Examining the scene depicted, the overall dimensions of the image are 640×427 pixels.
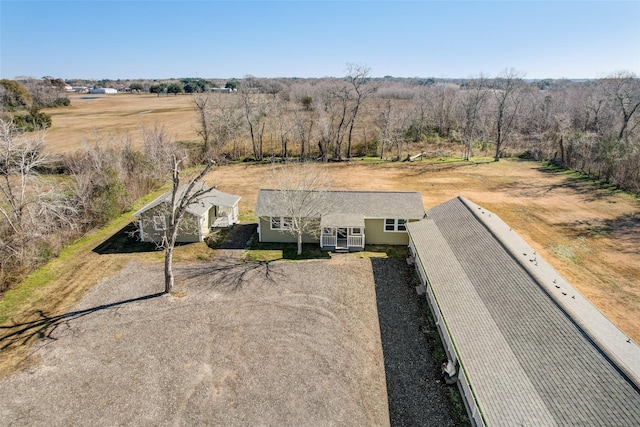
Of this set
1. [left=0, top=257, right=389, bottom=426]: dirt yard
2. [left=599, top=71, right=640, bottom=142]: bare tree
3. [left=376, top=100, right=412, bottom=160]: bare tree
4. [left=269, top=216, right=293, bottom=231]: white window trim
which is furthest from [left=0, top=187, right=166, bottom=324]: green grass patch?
[left=599, top=71, right=640, bottom=142]: bare tree

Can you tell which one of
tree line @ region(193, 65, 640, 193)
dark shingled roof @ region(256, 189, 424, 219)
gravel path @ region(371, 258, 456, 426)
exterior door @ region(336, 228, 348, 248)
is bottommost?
gravel path @ region(371, 258, 456, 426)

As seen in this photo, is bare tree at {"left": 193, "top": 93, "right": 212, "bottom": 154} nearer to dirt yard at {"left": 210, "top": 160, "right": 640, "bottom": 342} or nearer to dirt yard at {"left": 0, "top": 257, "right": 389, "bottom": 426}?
dirt yard at {"left": 210, "top": 160, "right": 640, "bottom": 342}

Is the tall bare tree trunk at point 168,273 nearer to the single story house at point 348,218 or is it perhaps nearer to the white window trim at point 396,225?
the single story house at point 348,218

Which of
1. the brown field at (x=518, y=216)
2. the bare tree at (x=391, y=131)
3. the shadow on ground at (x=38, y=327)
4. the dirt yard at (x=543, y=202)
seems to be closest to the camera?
the shadow on ground at (x=38, y=327)

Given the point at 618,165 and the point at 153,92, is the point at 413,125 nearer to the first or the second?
the point at 618,165

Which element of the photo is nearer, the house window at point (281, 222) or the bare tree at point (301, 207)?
the bare tree at point (301, 207)

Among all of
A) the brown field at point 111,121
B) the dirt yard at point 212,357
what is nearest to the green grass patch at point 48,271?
the dirt yard at point 212,357

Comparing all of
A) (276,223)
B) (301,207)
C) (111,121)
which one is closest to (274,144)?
(276,223)
